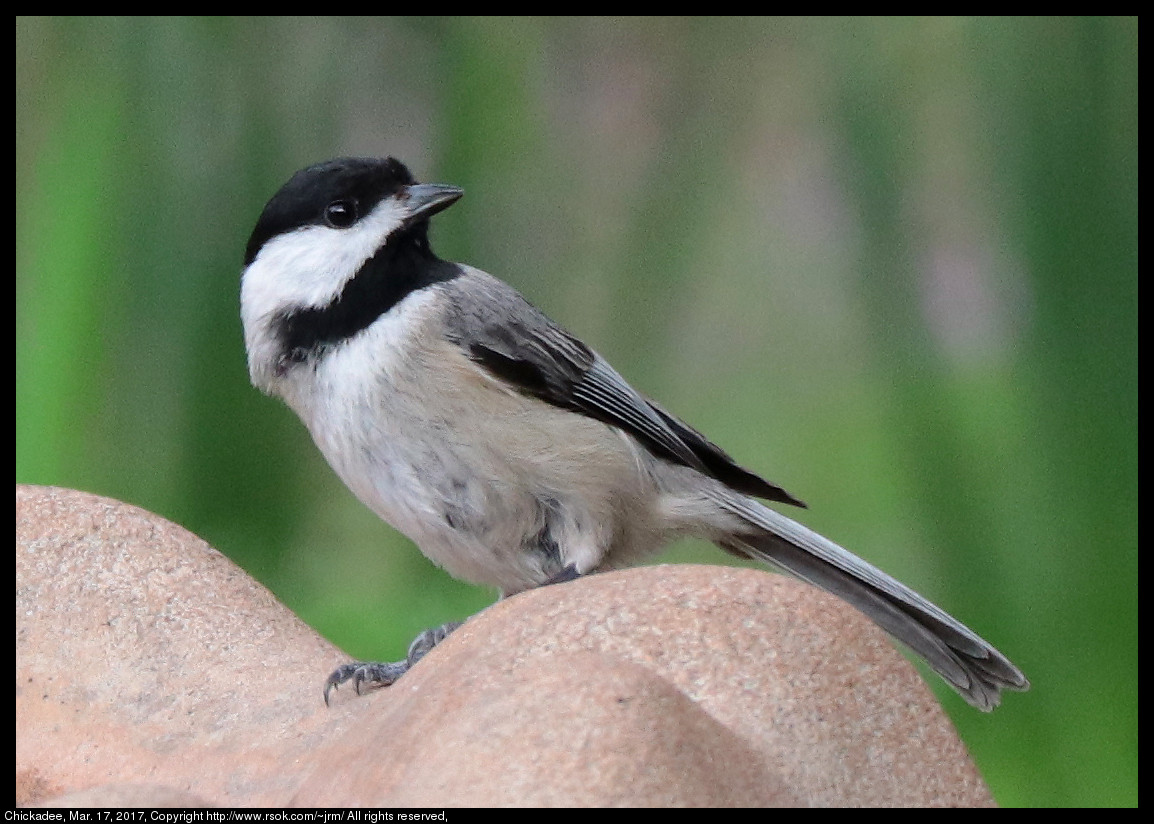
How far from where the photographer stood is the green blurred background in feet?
9.30

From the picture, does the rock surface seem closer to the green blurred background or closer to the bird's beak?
the bird's beak

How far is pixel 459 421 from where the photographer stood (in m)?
1.84

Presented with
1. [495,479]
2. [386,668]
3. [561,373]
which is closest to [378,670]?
[386,668]

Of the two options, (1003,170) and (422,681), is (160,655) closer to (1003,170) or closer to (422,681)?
(422,681)

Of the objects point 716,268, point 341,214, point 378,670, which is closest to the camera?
point 378,670

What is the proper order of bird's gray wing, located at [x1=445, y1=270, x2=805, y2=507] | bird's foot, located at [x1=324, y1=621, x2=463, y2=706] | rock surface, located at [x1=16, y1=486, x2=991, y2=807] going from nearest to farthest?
rock surface, located at [x1=16, y1=486, x2=991, y2=807]
bird's foot, located at [x1=324, y1=621, x2=463, y2=706]
bird's gray wing, located at [x1=445, y1=270, x2=805, y2=507]

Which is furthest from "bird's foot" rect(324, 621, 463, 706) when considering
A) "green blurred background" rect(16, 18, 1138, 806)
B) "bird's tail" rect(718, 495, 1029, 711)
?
"green blurred background" rect(16, 18, 1138, 806)

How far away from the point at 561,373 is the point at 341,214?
1.33 feet

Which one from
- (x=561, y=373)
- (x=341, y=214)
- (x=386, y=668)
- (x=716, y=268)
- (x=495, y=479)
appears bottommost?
(x=386, y=668)

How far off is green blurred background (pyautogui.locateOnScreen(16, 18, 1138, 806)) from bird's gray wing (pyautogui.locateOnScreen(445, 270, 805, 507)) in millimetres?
1035

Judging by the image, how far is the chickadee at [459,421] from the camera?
1832mm

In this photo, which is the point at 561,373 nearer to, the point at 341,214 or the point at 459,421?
the point at 459,421

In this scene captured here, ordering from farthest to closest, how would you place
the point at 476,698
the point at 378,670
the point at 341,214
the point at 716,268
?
the point at 716,268, the point at 341,214, the point at 378,670, the point at 476,698

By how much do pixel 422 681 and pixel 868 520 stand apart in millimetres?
2115
